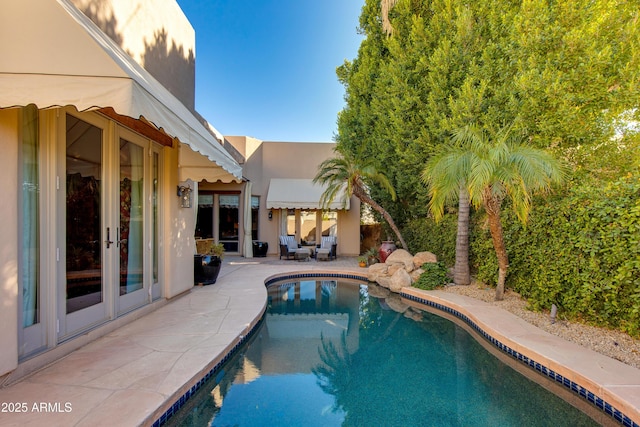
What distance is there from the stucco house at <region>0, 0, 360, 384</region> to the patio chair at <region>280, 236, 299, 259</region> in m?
9.13

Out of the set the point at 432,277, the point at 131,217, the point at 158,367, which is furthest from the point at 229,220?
the point at 158,367

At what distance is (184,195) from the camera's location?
9.55m

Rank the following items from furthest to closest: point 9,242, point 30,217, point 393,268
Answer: point 393,268 < point 30,217 < point 9,242

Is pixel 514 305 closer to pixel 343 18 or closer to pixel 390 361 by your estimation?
pixel 390 361

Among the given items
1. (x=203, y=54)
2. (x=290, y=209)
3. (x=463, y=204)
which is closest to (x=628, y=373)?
(x=463, y=204)

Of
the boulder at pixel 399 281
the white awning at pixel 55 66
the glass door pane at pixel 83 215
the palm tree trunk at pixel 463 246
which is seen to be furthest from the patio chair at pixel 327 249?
the white awning at pixel 55 66

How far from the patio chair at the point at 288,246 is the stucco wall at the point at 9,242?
14.9 m

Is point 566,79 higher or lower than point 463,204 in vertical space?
higher

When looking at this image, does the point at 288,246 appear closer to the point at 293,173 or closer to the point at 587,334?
the point at 293,173

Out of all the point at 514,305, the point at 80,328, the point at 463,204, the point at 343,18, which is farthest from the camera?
the point at 343,18

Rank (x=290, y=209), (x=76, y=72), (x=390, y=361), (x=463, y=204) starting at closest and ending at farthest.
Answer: (x=76, y=72), (x=390, y=361), (x=463, y=204), (x=290, y=209)

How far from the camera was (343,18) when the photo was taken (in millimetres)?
19406

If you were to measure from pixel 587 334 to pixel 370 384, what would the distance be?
4.87 meters

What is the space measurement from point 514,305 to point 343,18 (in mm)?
18861
